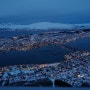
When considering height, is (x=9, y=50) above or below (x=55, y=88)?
below

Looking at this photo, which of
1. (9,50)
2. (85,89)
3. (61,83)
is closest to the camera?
(85,89)

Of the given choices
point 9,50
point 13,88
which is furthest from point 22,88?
point 9,50

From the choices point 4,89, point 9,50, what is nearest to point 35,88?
point 4,89

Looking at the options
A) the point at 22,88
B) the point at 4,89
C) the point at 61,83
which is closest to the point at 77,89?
the point at 22,88

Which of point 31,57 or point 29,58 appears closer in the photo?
point 29,58

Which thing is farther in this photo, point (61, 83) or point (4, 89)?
point (61, 83)

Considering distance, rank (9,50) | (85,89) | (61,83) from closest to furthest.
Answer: (85,89) < (61,83) < (9,50)

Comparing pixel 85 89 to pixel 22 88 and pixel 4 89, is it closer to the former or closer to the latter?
pixel 22 88

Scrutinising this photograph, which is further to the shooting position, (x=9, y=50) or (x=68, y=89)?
(x=9, y=50)

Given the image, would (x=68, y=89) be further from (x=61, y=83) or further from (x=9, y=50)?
(x=9, y=50)

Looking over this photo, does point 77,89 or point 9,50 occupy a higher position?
point 77,89
